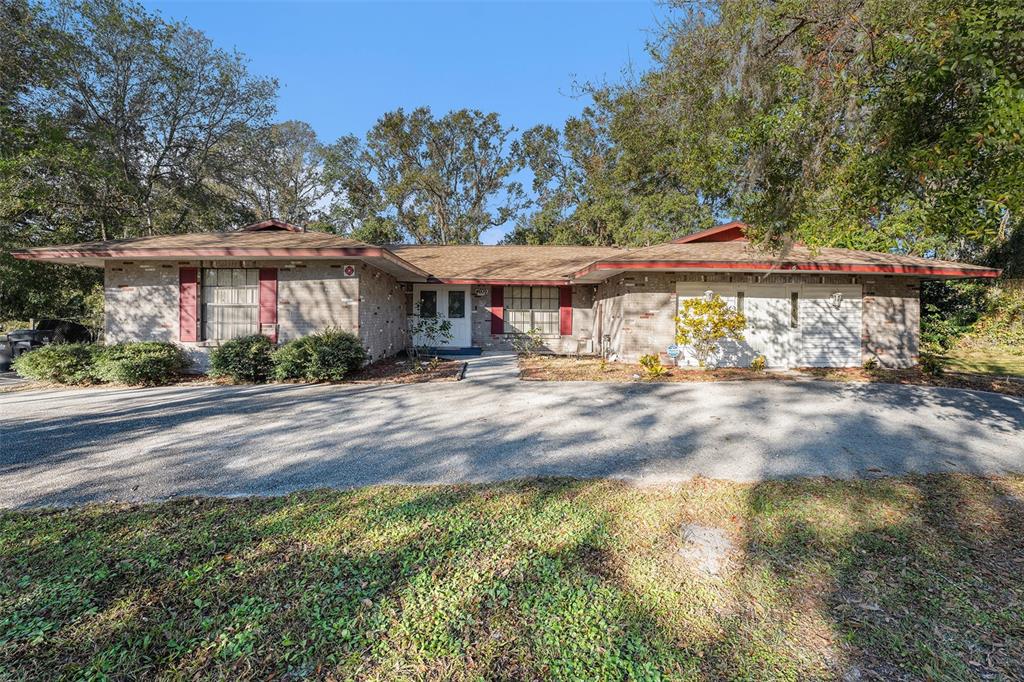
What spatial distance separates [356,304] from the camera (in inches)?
372

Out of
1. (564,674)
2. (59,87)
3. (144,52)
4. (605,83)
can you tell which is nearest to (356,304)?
(564,674)

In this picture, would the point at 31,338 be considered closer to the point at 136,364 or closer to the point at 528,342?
the point at 136,364

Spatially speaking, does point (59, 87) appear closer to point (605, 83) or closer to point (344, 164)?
point (344, 164)

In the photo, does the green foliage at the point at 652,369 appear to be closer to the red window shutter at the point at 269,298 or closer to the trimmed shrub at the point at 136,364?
the red window shutter at the point at 269,298

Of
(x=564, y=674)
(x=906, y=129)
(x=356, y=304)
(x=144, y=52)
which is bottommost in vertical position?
(x=564, y=674)

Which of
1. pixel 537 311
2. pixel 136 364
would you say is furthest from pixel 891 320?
pixel 136 364

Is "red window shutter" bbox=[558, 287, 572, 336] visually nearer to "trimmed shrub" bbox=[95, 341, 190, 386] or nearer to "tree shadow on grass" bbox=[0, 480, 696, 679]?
"trimmed shrub" bbox=[95, 341, 190, 386]

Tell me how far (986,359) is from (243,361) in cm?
1901

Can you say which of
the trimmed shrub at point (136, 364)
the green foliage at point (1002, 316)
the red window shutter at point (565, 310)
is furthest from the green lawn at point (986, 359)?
the trimmed shrub at point (136, 364)

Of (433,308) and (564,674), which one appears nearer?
(564,674)

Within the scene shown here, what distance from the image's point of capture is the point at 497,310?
14578mm

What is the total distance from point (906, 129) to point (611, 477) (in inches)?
175

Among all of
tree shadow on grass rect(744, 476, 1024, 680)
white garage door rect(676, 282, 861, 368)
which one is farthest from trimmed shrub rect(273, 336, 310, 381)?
white garage door rect(676, 282, 861, 368)

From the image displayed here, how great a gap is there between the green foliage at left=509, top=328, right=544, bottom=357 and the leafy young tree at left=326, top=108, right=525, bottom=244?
15234 millimetres
